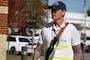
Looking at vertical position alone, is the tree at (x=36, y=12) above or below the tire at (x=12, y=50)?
above

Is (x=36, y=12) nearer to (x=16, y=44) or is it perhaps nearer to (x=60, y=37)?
(x=16, y=44)


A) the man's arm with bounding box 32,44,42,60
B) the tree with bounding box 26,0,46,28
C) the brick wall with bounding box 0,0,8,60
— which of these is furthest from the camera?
the tree with bounding box 26,0,46,28

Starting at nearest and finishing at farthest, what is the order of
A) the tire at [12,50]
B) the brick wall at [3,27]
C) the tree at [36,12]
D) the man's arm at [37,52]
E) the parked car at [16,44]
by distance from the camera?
1. the man's arm at [37,52]
2. the brick wall at [3,27]
3. the tire at [12,50]
4. the parked car at [16,44]
5. the tree at [36,12]

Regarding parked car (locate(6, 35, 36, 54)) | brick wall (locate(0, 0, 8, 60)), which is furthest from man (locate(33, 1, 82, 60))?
parked car (locate(6, 35, 36, 54))

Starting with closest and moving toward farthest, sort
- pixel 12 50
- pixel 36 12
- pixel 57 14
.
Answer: pixel 57 14 → pixel 12 50 → pixel 36 12

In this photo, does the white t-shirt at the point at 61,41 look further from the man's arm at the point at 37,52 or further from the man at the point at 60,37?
the man's arm at the point at 37,52

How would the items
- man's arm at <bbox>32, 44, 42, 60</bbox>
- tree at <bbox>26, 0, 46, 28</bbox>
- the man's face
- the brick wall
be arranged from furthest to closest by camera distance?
1. tree at <bbox>26, 0, 46, 28</bbox>
2. the brick wall
3. man's arm at <bbox>32, 44, 42, 60</bbox>
4. the man's face

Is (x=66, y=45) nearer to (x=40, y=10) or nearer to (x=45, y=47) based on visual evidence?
(x=45, y=47)

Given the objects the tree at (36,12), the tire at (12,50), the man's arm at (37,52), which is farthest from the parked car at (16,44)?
the man's arm at (37,52)

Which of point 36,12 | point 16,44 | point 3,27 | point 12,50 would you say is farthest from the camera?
point 36,12

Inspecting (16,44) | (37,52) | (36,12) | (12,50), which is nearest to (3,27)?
(37,52)

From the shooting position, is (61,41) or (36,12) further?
(36,12)

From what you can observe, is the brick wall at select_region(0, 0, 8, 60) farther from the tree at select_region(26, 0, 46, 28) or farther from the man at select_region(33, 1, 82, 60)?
the tree at select_region(26, 0, 46, 28)

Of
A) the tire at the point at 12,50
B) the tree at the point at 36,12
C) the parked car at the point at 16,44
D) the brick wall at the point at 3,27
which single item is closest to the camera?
the brick wall at the point at 3,27
